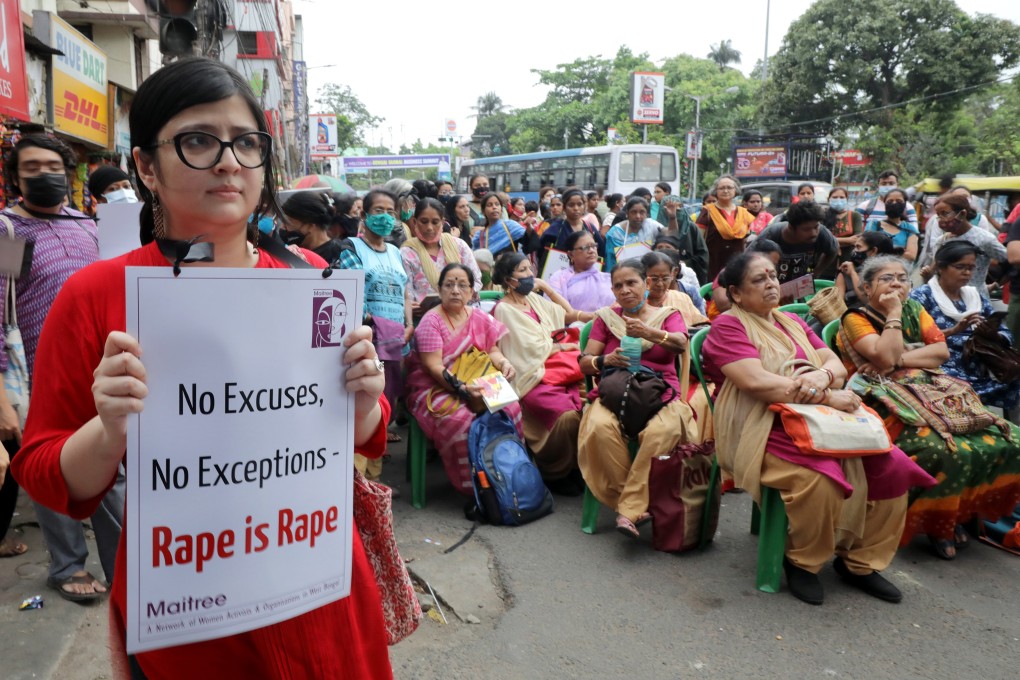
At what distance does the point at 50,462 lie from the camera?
3.91 feet

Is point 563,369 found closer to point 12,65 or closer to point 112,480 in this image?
point 12,65

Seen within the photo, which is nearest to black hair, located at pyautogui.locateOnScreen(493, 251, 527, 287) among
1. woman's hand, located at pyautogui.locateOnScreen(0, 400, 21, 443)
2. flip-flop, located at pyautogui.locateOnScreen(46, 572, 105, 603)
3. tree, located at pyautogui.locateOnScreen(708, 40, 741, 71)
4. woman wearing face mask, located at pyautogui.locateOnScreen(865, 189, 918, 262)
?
flip-flop, located at pyautogui.locateOnScreen(46, 572, 105, 603)

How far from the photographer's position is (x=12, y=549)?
12.8ft

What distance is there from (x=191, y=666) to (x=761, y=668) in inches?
93.0

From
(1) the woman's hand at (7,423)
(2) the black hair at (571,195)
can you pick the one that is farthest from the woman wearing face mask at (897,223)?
(1) the woman's hand at (7,423)

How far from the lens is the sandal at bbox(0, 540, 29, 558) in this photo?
152 inches

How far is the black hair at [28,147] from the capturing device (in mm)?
3277

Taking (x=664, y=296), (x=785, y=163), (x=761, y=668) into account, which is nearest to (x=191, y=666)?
(x=761, y=668)

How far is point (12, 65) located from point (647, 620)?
16.3 ft

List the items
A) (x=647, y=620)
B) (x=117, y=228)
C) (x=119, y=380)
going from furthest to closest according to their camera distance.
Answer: (x=647, y=620), (x=117, y=228), (x=119, y=380)

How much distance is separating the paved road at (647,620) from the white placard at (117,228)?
4.89ft

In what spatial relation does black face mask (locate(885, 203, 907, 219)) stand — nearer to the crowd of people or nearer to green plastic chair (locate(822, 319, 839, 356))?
the crowd of people

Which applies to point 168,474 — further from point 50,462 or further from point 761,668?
point 761,668

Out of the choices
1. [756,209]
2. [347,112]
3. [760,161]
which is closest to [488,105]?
[347,112]
